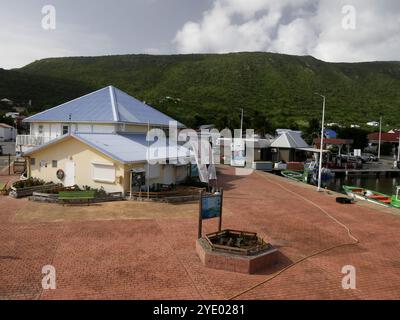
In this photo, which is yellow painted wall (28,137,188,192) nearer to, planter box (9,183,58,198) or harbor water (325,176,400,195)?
planter box (9,183,58,198)

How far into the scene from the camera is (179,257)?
1367 centimetres

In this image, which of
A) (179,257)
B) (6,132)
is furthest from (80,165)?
(6,132)

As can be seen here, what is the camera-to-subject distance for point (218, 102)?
111 meters

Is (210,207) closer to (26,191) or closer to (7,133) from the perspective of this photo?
(26,191)

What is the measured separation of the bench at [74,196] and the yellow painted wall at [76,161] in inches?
92.9

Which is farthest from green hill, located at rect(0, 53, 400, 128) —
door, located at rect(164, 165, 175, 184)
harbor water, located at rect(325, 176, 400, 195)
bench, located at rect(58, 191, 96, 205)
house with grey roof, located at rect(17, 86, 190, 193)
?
bench, located at rect(58, 191, 96, 205)

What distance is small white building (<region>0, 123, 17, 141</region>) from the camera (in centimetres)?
7494

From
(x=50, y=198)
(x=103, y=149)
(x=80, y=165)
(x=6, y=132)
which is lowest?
(x=50, y=198)

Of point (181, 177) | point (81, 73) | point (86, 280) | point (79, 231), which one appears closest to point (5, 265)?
point (86, 280)

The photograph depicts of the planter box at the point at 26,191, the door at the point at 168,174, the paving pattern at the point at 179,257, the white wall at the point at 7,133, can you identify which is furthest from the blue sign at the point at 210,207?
the white wall at the point at 7,133

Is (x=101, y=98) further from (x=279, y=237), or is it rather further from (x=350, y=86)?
(x=350, y=86)

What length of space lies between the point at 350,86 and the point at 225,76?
1841 inches

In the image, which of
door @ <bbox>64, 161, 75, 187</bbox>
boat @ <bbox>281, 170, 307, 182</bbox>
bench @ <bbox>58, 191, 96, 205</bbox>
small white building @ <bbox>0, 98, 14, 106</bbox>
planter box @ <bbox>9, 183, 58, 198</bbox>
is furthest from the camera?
small white building @ <bbox>0, 98, 14, 106</bbox>

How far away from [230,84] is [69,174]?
108m
